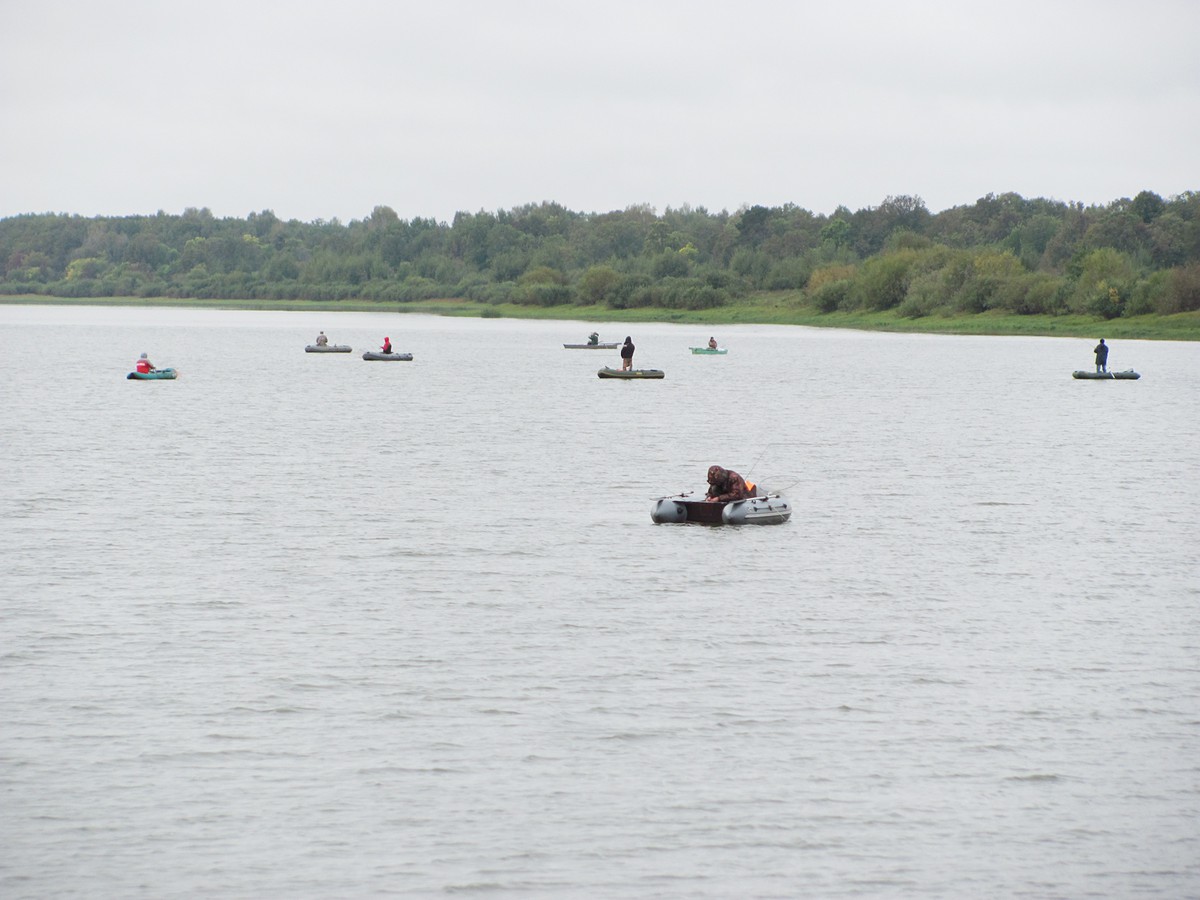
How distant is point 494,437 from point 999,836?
4004cm

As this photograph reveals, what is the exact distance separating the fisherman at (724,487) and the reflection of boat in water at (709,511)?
0.12 m

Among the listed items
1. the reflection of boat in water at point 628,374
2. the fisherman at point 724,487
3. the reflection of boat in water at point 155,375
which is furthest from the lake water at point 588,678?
the reflection of boat in water at point 628,374

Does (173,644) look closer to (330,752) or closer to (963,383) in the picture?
(330,752)

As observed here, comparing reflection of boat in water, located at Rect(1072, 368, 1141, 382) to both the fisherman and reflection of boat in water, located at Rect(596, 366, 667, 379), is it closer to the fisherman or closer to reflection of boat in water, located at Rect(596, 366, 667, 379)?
reflection of boat in water, located at Rect(596, 366, 667, 379)

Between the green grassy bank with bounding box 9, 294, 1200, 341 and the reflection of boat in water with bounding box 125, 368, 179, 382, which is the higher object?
the green grassy bank with bounding box 9, 294, 1200, 341

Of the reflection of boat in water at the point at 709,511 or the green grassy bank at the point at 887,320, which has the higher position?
the green grassy bank at the point at 887,320

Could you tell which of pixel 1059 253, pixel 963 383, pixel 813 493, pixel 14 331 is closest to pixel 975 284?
pixel 1059 253

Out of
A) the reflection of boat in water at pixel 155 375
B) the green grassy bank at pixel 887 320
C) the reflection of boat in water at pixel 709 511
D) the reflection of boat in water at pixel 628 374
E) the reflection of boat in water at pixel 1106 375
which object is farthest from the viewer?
the green grassy bank at pixel 887 320

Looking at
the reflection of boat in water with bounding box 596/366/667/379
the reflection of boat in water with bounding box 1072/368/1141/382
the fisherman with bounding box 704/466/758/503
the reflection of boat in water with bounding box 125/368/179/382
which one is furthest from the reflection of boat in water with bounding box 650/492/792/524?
the reflection of boat in water with bounding box 1072/368/1141/382

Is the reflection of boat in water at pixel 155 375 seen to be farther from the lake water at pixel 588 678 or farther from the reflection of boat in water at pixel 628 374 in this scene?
the lake water at pixel 588 678

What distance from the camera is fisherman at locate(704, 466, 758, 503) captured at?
3197 centimetres

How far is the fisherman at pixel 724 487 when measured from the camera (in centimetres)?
3197

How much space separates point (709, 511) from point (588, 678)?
12.5 m

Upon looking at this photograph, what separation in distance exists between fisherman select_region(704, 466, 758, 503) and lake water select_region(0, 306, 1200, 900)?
0.73 meters
